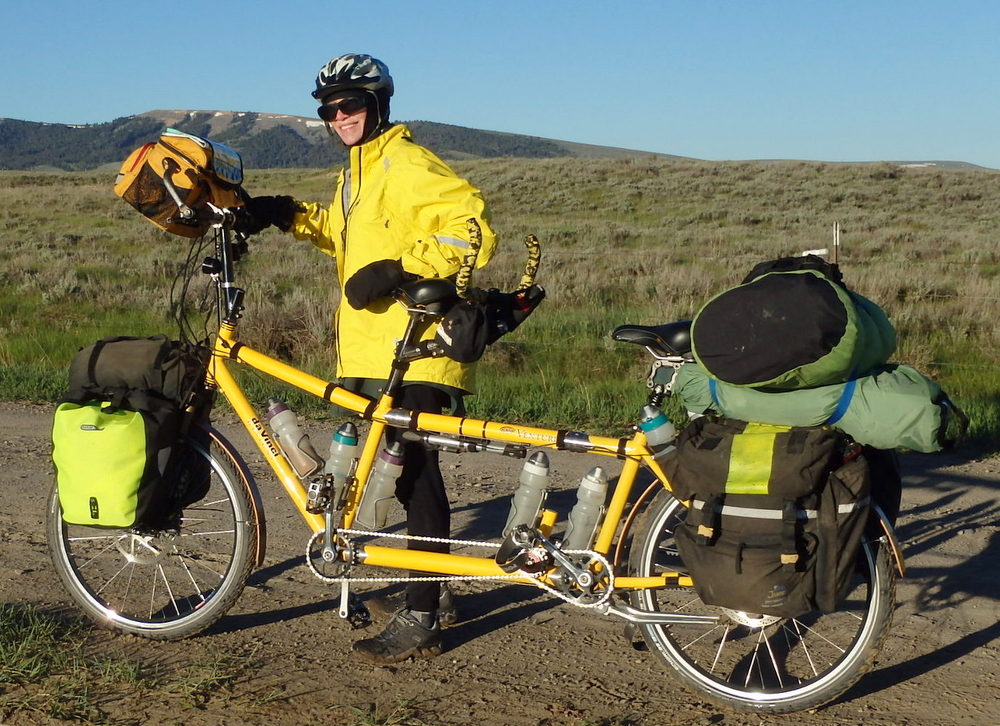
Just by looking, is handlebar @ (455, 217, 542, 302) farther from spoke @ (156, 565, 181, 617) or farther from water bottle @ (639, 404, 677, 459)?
spoke @ (156, 565, 181, 617)

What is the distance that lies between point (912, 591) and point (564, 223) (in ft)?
86.6

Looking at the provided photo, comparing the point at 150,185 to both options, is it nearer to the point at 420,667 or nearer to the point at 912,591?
the point at 420,667

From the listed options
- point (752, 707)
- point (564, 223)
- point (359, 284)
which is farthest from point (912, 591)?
point (564, 223)

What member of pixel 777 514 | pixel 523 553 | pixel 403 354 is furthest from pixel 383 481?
pixel 777 514

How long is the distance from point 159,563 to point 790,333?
276 cm

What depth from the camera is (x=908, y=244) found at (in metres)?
22.6

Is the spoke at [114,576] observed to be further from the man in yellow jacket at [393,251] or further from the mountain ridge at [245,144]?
the mountain ridge at [245,144]

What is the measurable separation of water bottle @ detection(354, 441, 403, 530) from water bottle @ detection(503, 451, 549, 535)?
1.56ft

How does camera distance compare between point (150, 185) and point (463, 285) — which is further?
point (150, 185)

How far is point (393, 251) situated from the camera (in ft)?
12.7

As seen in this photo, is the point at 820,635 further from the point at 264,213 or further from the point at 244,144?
the point at 244,144

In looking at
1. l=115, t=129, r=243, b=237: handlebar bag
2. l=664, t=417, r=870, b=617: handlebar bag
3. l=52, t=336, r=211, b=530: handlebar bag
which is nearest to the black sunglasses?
l=115, t=129, r=243, b=237: handlebar bag

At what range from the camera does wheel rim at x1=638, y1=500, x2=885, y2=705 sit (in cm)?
342

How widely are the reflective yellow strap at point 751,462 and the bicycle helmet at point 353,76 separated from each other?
183 cm
